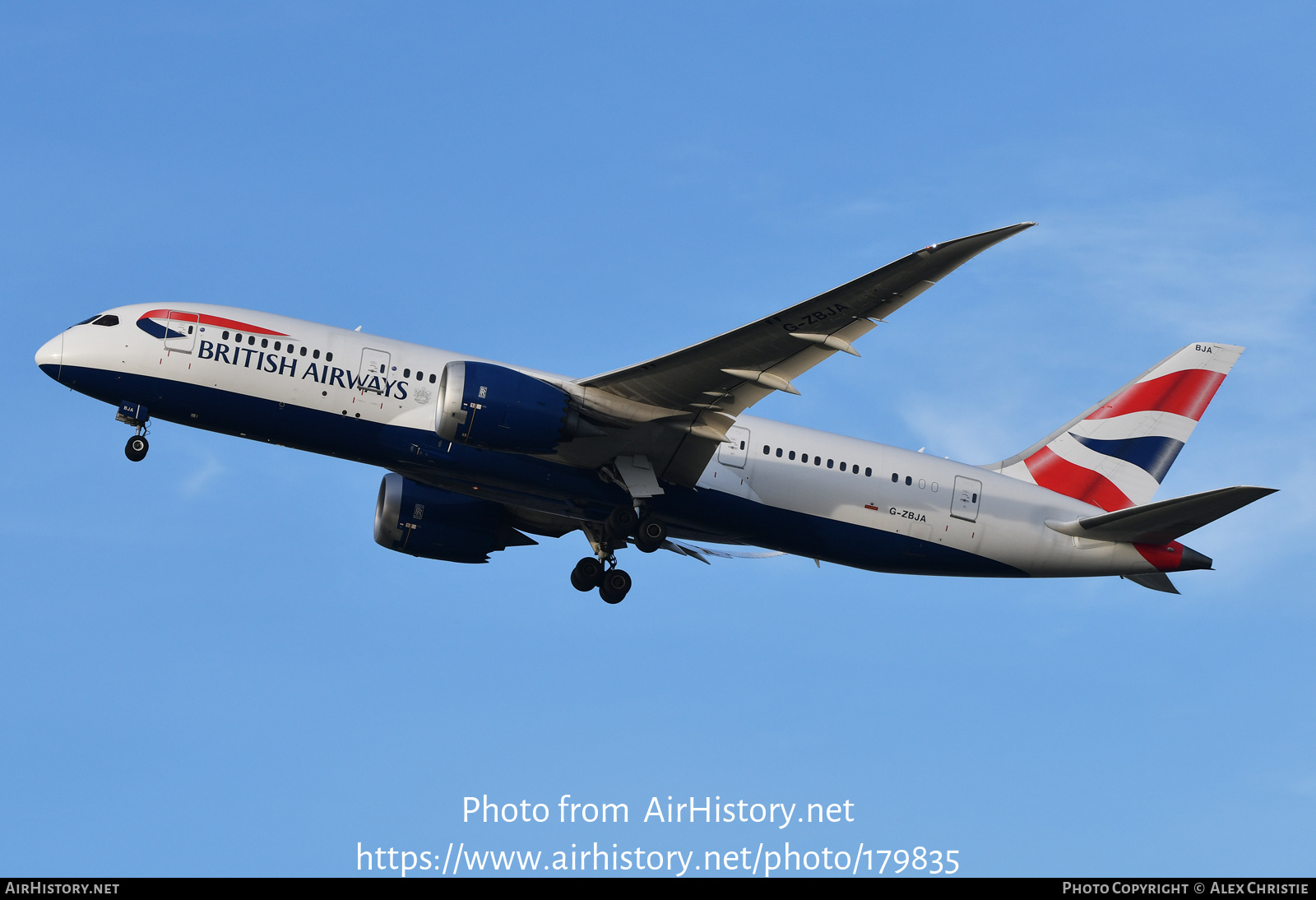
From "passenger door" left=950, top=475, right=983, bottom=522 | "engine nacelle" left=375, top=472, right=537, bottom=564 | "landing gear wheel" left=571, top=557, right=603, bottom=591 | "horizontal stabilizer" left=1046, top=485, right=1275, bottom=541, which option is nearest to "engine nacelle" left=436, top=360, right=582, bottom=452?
"landing gear wheel" left=571, top=557, right=603, bottom=591

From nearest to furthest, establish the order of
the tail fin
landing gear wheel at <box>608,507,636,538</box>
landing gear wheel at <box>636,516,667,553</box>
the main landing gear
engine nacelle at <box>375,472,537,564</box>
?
landing gear wheel at <box>608,507,636,538</box> < landing gear wheel at <box>636,516,667,553</box> < the main landing gear < engine nacelle at <box>375,472,537,564</box> < the tail fin

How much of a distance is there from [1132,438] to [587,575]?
598 inches

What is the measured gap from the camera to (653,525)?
3184 centimetres

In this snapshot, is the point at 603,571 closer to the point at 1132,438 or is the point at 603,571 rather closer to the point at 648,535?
the point at 648,535

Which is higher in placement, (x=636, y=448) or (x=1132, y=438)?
(x=1132, y=438)

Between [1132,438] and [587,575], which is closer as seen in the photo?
[587,575]

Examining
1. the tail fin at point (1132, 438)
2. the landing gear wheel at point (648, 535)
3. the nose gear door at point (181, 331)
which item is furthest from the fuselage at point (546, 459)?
the tail fin at point (1132, 438)

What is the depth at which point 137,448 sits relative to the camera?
103 feet

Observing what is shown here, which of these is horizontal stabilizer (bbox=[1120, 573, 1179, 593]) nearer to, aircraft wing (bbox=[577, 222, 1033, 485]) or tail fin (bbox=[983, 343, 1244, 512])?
tail fin (bbox=[983, 343, 1244, 512])

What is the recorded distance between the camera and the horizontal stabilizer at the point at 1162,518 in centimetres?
3000

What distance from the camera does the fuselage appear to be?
30.3m

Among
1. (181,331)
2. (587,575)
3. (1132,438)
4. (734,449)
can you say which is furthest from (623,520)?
(1132,438)

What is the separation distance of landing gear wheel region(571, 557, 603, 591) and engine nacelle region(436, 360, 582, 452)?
5301mm

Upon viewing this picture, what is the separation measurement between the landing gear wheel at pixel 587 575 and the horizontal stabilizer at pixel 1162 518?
11319 millimetres
